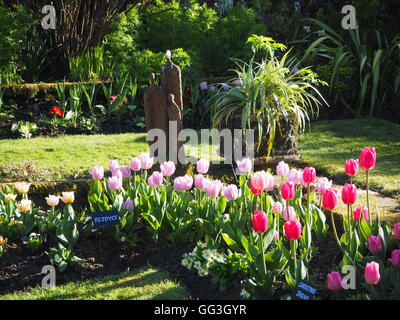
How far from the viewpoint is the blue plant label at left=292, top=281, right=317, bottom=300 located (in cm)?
297

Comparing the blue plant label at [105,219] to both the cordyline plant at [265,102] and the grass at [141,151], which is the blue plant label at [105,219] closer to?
the grass at [141,151]

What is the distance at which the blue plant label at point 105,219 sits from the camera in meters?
3.97

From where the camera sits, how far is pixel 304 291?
299 cm

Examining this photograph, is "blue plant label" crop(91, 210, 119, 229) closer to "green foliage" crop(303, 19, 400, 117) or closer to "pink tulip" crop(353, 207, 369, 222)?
"pink tulip" crop(353, 207, 369, 222)

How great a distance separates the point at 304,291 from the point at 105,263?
1.46 m

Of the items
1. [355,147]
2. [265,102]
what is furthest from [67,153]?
[355,147]

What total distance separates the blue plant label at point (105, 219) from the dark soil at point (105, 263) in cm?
20

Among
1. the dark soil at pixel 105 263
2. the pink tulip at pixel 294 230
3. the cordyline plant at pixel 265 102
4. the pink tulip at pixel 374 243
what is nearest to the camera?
the pink tulip at pixel 294 230

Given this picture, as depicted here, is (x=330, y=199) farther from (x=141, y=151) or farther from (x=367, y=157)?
(x=141, y=151)

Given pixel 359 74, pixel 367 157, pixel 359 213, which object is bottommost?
pixel 359 213

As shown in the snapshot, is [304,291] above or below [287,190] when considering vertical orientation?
below

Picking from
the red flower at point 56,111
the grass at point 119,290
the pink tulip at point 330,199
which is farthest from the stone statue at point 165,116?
the red flower at point 56,111
